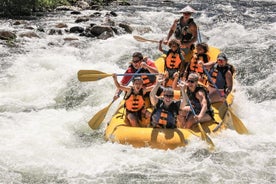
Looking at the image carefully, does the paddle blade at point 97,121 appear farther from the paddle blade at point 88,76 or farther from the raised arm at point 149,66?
the raised arm at point 149,66

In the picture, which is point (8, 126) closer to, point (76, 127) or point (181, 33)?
point (76, 127)

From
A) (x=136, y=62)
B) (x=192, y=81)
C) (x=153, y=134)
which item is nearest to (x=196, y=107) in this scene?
(x=192, y=81)

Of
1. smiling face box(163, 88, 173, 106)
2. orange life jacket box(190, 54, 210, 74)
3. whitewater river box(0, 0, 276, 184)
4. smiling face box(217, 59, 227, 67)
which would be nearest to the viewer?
whitewater river box(0, 0, 276, 184)

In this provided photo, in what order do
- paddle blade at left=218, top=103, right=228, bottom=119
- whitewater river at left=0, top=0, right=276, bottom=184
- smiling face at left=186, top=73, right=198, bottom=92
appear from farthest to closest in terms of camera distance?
paddle blade at left=218, top=103, right=228, bottom=119
smiling face at left=186, top=73, right=198, bottom=92
whitewater river at left=0, top=0, right=276, bottom=184

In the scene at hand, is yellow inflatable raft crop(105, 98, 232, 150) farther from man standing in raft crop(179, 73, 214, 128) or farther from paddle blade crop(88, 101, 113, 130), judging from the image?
paddle blade crop(88, 101, 113, 130)

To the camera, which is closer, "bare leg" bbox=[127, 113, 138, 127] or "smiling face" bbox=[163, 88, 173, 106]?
"smiling face" bbox=[163, 88, 173, 106]

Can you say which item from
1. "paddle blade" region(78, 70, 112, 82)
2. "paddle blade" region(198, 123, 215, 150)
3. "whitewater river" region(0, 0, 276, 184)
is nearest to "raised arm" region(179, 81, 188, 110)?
"paddle blade" region(198, 123, 215, 150)

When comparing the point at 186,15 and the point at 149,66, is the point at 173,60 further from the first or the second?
the point at 186,15

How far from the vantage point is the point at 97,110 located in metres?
8.19

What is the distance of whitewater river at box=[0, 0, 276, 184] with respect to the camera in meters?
5.69

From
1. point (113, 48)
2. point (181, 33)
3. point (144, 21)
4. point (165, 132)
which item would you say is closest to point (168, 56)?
point (181, 33)

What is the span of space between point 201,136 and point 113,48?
6.48 meters

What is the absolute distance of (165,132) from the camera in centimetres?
602

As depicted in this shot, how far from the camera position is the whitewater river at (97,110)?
569 centimetres
